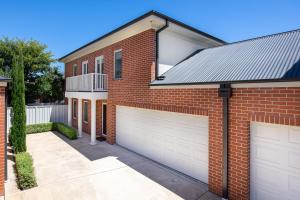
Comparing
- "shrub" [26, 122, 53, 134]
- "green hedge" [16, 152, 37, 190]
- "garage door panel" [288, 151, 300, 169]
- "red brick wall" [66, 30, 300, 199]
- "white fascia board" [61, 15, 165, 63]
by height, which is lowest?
"green hedge" [16, 152, 37, 190]

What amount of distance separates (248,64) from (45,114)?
54.6 ft

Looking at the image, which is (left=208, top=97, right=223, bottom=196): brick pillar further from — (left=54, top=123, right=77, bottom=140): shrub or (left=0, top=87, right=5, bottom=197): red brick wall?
(left=54, top=123, right=77, bottom=140): shrub

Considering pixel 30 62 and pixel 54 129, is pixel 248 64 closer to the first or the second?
pixel 54 129

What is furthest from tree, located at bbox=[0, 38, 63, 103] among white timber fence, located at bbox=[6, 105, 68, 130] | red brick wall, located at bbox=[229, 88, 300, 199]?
red brick wall, located at bbox=[229, 88, 300, 199]

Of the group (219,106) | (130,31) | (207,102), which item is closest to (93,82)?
(130,31)

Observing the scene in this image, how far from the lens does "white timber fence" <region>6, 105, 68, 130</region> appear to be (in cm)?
1644

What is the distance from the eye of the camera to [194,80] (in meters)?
6.33

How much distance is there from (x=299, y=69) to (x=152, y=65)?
5172 millimetres

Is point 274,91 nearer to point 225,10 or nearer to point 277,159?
point 277,159

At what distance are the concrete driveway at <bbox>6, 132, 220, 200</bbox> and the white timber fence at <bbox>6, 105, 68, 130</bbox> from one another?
23.9 feet

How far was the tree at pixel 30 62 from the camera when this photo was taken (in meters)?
21.3

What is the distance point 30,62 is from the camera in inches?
843

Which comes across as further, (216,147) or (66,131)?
(66,131)

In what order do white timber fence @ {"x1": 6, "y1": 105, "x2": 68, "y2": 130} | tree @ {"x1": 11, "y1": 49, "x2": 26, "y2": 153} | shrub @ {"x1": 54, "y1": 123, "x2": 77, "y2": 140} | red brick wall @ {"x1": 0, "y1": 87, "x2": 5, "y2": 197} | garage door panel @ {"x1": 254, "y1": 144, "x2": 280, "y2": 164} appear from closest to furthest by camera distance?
garage door panel @ {"x1": 254, "y1": 144, "x2": 280, "y2": 164} < red brick wall @ {"x1": 0, "y1": 87, "x2": 5, "y2": 197} < tree @ {"x1": 11, "y1": 49, "x2": 26, "y2": 153} < shrub @ {"x1": 54, "y1": 123, "x2": 77, "y2": 140} < white timber fence @ {"x1": 6, "y1": 105, "x2": 68, "y2": 130}
